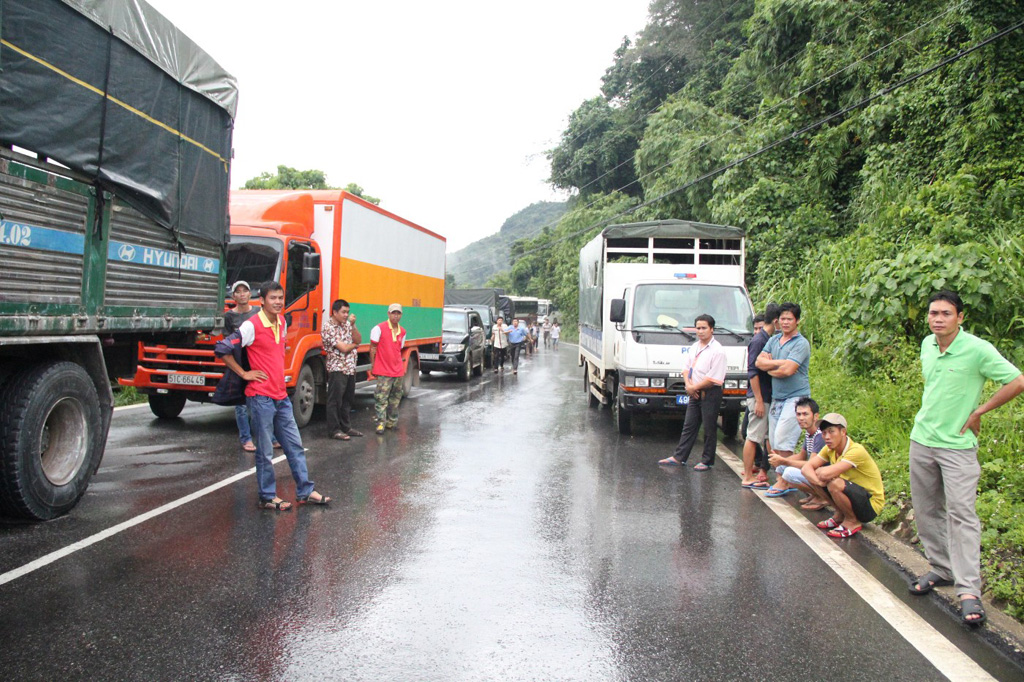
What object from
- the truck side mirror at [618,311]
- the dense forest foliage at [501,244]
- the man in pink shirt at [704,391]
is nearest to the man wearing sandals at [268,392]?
the man in pink shirt at [704,391]

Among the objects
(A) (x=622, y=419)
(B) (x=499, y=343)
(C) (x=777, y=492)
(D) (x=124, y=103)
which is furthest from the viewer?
(B) (x=499, y=343)

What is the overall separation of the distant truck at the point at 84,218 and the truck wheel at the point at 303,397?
2923mm

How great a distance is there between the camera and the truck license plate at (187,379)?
31.4 ft

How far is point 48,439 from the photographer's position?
19.9ft

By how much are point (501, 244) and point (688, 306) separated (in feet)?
402

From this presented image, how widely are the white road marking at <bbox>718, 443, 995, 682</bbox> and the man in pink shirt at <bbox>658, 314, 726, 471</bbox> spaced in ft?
6.60

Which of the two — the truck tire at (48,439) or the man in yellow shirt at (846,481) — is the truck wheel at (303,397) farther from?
the man in yellow shirt at (846,481)

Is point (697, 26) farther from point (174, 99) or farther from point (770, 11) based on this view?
point (174, 99)

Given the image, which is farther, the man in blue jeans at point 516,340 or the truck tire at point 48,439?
the man in blue jeans at point 516,340

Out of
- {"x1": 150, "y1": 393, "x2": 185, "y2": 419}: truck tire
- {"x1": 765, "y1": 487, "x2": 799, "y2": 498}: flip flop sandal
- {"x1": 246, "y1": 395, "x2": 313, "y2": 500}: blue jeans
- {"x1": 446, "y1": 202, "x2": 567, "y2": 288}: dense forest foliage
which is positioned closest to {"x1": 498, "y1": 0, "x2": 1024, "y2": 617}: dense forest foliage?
{"x1": 765, "y1": 487, "x2": 799, "y2": 498}: flip flop sandal

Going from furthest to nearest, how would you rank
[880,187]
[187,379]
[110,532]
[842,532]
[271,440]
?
[880,187]
[187,379]
[271,440]
[842,532]
[110,532]

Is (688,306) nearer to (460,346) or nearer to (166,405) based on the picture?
(166,405)

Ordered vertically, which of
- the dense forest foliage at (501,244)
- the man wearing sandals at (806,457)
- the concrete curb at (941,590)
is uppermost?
the dense forest foliage at (501,244)

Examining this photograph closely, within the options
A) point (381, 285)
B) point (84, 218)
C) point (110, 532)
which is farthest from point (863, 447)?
point (381, 285)
